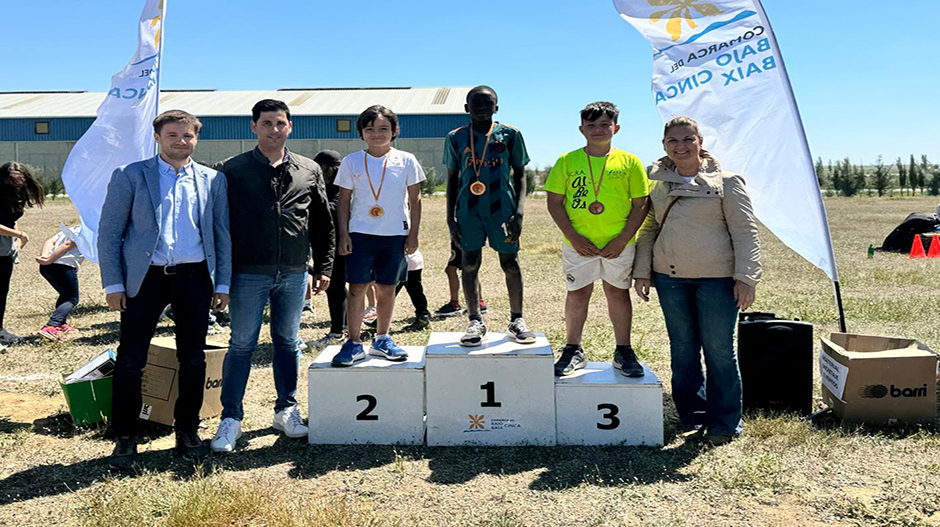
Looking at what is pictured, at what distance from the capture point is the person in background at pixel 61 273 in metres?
7.73

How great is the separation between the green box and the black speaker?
4.31m

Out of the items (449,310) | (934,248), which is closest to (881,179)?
(934,248)

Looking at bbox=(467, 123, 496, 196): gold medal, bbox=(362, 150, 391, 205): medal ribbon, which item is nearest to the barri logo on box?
bbox=(467, 123, 496, 196): gold medal

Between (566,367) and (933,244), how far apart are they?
12541 mm

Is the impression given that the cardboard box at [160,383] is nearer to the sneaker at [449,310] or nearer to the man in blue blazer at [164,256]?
the man in blue blazer at [164,256]

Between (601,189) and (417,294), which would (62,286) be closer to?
(417,294)

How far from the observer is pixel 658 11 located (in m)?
5.55

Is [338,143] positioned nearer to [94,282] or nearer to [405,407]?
[94,282]

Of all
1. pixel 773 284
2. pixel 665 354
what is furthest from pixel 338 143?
pixel 665 354

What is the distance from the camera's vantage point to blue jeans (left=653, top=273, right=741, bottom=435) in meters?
4.44

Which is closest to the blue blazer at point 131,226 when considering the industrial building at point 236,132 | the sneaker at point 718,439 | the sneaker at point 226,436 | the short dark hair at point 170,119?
the short dark hair at point 170,119

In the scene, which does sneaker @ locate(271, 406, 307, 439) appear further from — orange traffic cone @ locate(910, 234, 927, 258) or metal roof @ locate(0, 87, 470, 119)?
metal roof @ locate(0, 87, 470, 119)

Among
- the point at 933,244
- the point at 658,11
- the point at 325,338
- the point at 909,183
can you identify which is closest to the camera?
the point at 658,11

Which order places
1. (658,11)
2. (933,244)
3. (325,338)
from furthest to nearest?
(933,244)
(325,338)
(658,11)
